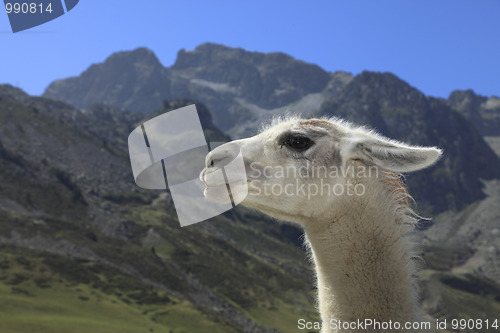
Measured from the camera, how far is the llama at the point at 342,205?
5.86 meters

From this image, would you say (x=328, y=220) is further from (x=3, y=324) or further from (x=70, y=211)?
(x=70, y=211)

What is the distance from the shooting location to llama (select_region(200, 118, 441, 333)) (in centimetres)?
586

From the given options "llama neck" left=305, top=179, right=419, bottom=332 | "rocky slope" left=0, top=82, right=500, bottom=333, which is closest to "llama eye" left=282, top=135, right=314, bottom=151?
"llama neck" left=305, top=179, right=419, bottom=332

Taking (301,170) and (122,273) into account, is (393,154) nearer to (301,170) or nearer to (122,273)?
(301,170)

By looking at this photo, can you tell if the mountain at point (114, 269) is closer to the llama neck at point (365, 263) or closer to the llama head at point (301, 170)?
the llama head at point (301, 170)

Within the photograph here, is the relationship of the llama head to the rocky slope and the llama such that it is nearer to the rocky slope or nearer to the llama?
the llama

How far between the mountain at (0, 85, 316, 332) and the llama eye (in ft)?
253

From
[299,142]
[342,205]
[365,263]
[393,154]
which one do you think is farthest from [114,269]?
[393,154]

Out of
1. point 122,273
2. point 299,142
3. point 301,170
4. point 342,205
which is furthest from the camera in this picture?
point 122,273

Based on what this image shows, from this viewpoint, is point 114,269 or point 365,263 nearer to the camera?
point 365,263

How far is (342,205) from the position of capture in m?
6.34

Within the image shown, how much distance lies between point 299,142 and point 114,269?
421ft

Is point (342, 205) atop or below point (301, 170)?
below

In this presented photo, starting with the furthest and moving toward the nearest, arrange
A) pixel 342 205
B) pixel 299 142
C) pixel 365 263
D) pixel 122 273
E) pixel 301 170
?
pixel 122 273
pixel 299 142
pixel 301 170
pixel 342 205
pixel 365 263
